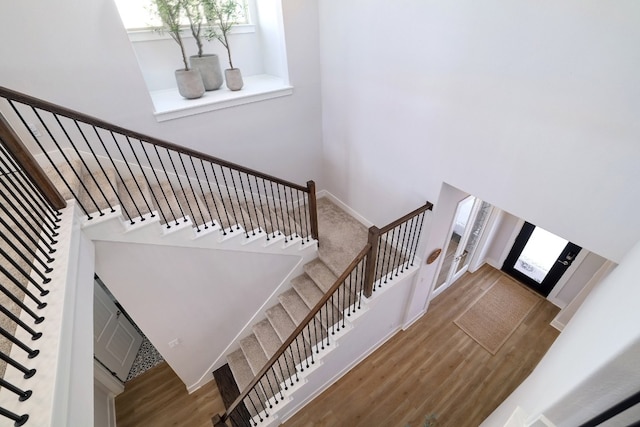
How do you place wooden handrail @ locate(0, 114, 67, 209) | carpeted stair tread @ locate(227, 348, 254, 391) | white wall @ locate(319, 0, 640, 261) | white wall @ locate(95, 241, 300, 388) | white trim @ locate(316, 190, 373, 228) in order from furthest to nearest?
white trim @ locate(316, 190, 373, 228)
carpeted stair tread @ locate(227, 348, 254, 391)
white wall @ locate(95, 241, 300, 388)
wooden handrail @ locate(0, 114, 67, 209)
white wall @ locate(319, 0, 640, 261)

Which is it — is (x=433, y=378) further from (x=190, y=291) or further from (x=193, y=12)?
(x=193, y=12)

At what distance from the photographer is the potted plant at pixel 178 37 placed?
10.6 feet

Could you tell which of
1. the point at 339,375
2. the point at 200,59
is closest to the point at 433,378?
the point at 339,375

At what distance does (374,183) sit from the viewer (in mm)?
4074

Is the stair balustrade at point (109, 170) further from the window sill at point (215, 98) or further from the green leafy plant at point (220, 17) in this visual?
the green leafy plant at point (220, 17)

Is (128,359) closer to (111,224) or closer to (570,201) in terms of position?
(111,224)

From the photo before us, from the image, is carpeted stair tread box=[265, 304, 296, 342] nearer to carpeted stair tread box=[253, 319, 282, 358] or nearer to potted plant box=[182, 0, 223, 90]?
carpeted stair tread box=[253, 319, 282, 358]

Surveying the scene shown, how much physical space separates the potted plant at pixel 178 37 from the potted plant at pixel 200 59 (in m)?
0.15

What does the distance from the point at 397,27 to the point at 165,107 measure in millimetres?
2930

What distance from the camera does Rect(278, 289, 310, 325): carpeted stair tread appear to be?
3875mm

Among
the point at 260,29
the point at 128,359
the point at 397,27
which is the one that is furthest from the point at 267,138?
the point at 128,359

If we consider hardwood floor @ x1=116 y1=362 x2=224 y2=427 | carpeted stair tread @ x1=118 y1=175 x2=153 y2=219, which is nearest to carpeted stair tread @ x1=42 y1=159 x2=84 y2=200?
carpeted stair tread @ x1=118 y1=175 x2=153 y2=219

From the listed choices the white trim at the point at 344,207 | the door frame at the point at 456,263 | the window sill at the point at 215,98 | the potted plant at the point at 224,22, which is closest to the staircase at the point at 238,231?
the white trim at the point at 344,207

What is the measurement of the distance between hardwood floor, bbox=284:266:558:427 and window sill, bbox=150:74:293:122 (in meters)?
4.14
